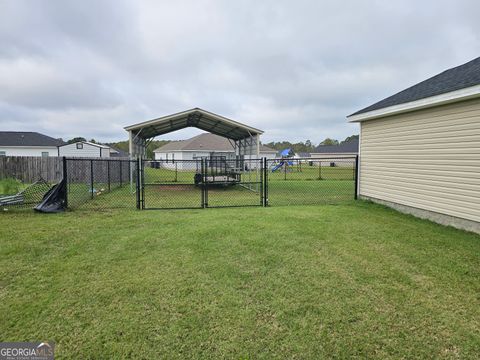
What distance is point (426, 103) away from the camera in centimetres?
630

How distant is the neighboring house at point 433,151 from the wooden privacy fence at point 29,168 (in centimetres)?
1575

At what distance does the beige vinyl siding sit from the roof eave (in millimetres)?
214

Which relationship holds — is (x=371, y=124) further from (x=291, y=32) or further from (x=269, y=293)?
(x=269, y=293)

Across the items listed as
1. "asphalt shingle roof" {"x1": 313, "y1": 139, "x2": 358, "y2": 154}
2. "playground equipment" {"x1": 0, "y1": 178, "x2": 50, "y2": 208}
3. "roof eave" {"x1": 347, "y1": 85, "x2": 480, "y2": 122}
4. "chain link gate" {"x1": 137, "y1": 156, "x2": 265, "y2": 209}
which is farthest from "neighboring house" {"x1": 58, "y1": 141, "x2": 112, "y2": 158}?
"asphalt shingle roof" {"x1": 313, "y1": 139, "x2": 358, "y2": 154}

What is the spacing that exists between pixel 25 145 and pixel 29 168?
1740cm

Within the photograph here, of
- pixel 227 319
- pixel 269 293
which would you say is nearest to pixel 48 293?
pixel 227 319

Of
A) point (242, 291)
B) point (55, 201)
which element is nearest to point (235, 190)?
point (55, 201)

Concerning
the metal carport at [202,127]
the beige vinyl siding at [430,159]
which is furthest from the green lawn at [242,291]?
the metal carport at [202,127]

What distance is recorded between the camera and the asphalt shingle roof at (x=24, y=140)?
93.2 ft

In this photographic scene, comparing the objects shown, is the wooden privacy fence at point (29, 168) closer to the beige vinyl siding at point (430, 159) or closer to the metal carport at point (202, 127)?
the metal carport at point (202, 127)

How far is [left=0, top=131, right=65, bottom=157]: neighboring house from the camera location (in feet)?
92.5

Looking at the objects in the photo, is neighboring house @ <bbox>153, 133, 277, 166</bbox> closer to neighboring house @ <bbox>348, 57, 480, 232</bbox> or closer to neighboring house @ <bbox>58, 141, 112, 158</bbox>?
neighboring house @ <bbox>58, 141, 112, 158</bbox>

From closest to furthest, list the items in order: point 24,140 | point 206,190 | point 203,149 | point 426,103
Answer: point 426,103 → point 206,190 → point 24,140 → point 203,149

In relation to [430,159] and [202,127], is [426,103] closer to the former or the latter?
[430,159]
